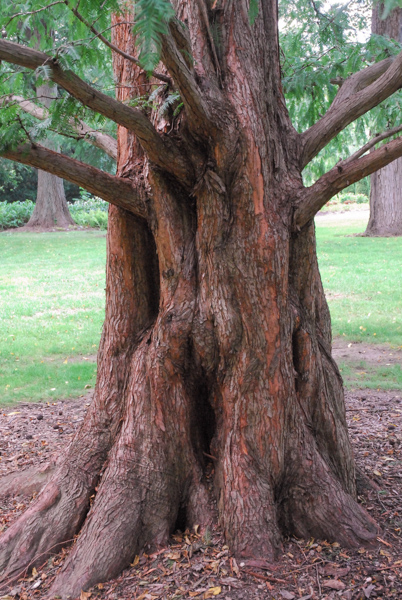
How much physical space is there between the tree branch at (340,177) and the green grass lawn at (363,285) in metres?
5.56

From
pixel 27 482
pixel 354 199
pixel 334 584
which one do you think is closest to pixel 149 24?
pixel 334 584

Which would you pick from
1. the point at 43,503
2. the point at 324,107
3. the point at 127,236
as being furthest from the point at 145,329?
the point at 324,107

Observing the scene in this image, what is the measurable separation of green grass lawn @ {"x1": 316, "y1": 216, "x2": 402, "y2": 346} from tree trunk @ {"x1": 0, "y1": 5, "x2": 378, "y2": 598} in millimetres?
5393

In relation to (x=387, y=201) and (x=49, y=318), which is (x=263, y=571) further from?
(x=387, y=201)

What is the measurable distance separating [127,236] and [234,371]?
1.11 metres

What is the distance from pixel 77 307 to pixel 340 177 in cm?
906

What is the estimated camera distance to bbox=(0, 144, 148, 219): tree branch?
2.91 m

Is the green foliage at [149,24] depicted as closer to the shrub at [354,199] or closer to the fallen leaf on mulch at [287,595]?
the fallen leaf on mulch at [287,595]

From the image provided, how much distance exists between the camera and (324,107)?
210 inches

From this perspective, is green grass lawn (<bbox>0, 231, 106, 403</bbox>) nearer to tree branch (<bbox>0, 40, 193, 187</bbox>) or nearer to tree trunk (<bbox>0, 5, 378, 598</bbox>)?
tree trunk (<bbox>0, 5, 378, 598</bbox>)

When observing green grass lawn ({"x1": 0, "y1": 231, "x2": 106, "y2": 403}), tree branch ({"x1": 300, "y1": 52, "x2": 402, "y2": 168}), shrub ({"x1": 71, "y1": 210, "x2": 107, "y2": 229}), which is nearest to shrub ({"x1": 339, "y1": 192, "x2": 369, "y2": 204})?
shrub ({"x1": 71, "y1": 210, "x2": 107, "y2": 229})

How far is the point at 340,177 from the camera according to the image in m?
3.29

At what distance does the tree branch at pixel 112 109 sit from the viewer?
2332 millimetres

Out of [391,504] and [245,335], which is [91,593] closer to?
[245,335]
